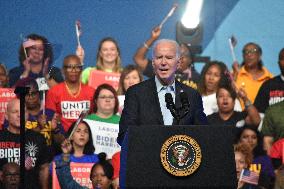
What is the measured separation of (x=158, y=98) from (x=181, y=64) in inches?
136

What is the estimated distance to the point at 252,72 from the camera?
25.5ft

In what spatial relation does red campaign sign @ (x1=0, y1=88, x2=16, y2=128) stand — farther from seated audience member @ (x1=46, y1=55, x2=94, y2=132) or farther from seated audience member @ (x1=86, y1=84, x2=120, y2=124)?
seated audience member @ (x1=86, y1=84, x2=120, y2=124)

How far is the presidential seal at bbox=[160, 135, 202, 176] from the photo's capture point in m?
3.73

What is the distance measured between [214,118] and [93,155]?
50.4 inches

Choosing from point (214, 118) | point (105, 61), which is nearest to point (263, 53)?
point (214, 118)

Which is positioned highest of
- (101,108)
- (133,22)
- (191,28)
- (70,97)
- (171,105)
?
(133,22)

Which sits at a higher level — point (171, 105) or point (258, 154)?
point (171, 105)

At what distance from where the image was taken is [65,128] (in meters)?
7.10

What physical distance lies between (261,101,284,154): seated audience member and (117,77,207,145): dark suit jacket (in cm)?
→ 311

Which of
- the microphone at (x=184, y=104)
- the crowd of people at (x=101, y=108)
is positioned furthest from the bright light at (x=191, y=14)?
the microphone at (x=184, y=104)

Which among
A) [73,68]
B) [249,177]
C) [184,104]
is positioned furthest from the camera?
[73,68]

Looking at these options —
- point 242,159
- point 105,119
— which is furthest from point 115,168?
point 242,159

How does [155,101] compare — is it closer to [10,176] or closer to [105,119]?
[10,176]

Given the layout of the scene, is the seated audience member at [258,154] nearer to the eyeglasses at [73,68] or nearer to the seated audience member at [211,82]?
the seated audience member at [211,82]
